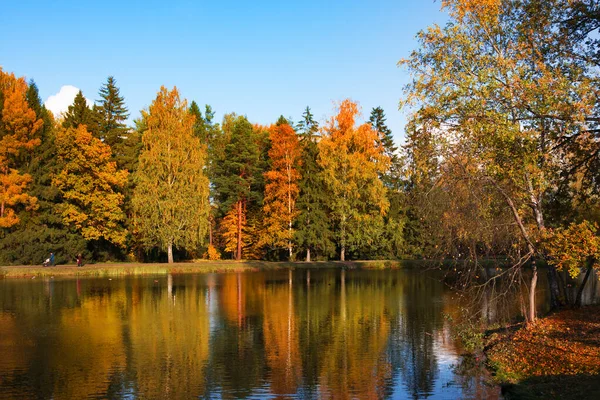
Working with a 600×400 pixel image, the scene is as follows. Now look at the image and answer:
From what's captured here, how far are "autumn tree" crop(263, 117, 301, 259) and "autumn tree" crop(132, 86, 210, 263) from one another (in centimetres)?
857

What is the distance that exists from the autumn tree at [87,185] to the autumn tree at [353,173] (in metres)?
21.3

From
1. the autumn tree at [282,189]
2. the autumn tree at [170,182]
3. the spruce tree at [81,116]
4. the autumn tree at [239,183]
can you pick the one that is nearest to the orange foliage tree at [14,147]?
the spruce tree at [81,116]

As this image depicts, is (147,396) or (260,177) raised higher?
(260,177)

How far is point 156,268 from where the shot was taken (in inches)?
2046

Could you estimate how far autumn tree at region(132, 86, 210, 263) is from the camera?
55.4 metres

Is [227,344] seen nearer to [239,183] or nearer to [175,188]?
[175,188]

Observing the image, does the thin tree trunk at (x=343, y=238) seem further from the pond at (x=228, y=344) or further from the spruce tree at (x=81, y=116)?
A: the spruce tree at (x=81, y=116)

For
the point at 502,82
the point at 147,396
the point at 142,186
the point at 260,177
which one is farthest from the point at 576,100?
the point at 260,177

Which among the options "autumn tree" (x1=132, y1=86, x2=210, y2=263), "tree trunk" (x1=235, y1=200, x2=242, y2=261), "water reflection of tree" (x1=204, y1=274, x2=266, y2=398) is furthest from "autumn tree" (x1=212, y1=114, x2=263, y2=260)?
"water reflection of tree" (x1=204, y1=274, x2=266, y2=398)

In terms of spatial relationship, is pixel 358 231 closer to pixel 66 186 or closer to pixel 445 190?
pixel 66 186

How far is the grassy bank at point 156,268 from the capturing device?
152 feet

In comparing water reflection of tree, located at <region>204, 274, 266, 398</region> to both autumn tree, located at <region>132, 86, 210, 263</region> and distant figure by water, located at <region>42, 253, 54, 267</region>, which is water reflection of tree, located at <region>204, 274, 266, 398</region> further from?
autumn tree, located at <region>132, 86, 210, 263</region>

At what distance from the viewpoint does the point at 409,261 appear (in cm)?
6303

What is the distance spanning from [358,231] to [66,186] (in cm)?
2919
